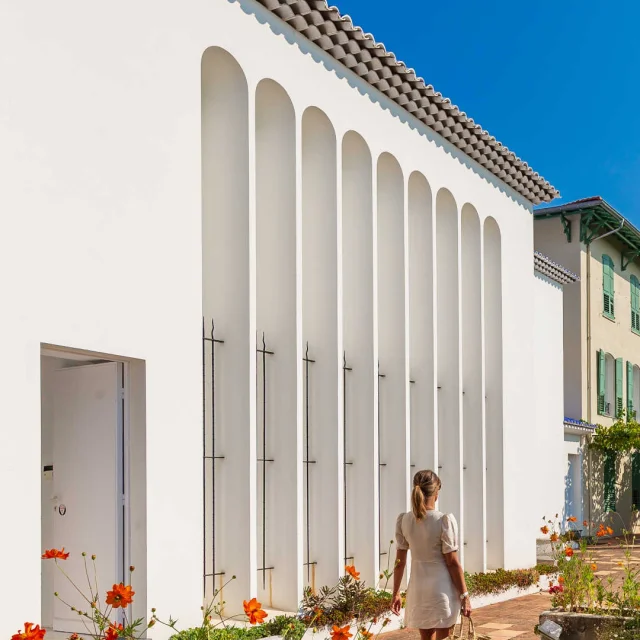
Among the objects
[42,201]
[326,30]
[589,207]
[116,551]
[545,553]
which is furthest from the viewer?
[589,207]

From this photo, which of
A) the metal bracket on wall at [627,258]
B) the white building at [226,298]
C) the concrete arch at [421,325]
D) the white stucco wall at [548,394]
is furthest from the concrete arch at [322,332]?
the metal bracket on wall at [627,258]

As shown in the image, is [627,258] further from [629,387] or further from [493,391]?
[493,391]

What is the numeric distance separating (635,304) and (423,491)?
85.7ft

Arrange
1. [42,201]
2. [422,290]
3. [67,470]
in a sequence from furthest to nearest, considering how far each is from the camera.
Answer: [422,290]
[67,470]
[42,201]

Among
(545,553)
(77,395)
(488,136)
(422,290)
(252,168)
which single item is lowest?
(545,553)

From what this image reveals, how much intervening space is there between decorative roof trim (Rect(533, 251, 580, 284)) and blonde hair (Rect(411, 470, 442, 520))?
43.9 feet

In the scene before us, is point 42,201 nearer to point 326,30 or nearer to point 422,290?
point 326,30

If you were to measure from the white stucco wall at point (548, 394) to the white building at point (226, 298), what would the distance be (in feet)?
17.1

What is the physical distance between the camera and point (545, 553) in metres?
19.5

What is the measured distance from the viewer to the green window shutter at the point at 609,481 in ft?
89.7

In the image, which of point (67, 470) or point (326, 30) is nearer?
point (67, 470)

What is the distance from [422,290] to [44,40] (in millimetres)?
7482

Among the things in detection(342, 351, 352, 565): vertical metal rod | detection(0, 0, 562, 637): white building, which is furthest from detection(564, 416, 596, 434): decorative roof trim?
detection(342, 351, 352, 565): vertical metal rod

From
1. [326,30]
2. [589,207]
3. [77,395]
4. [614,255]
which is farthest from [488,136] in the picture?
[614,255]
